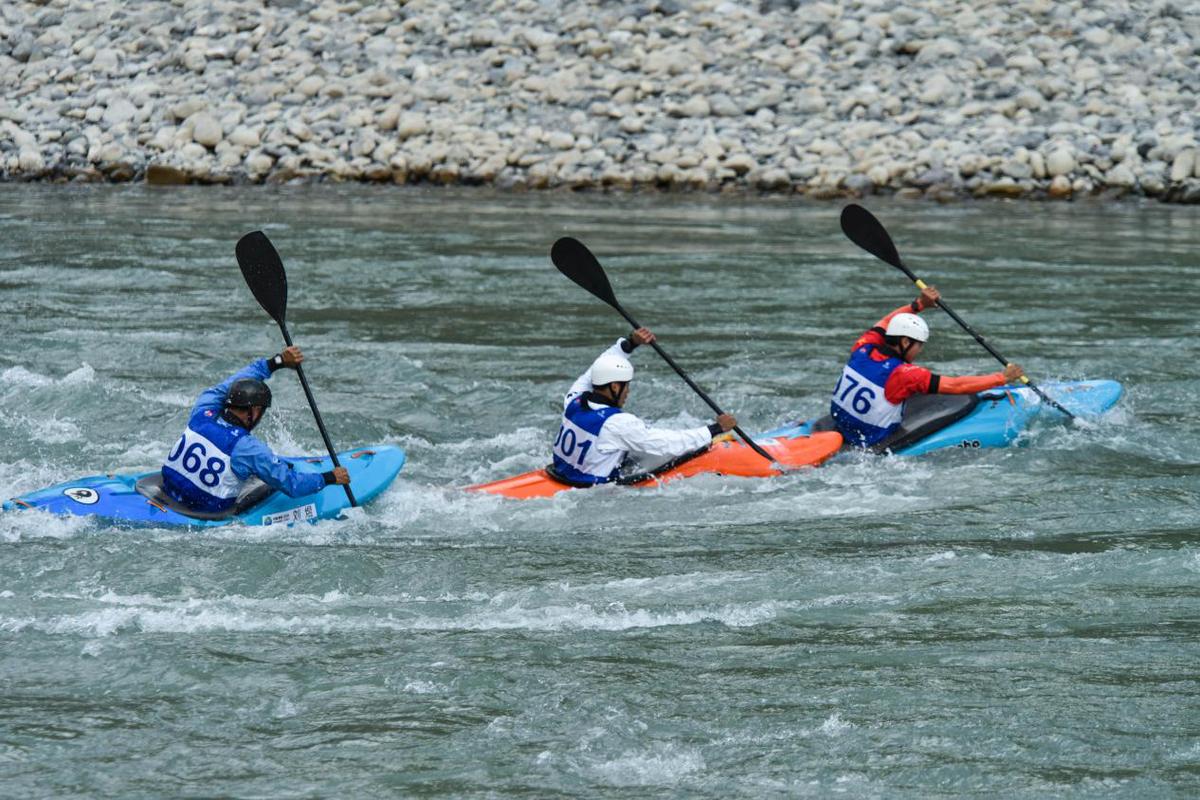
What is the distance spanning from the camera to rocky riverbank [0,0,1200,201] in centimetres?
2217

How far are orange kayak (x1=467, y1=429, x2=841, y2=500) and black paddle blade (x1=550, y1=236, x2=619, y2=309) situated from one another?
154cm

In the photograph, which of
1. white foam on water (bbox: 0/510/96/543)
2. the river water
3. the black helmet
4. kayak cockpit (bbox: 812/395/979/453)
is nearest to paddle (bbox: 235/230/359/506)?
the river water

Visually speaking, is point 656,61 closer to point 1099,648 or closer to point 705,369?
point 705,369

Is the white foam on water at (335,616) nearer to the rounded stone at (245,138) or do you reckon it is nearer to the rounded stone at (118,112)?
the rounded stone at (245,138)

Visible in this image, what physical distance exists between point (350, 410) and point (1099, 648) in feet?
21.1

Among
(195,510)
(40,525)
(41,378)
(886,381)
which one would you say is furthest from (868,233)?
(40,525)

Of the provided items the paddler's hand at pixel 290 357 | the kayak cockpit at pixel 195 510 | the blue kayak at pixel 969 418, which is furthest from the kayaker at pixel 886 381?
the kayak cockpit at pixel 195 510

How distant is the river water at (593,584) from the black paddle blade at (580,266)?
1.11m

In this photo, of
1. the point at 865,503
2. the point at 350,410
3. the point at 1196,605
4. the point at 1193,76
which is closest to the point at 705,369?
the point at 350,410

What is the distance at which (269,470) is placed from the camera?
8.68 meters

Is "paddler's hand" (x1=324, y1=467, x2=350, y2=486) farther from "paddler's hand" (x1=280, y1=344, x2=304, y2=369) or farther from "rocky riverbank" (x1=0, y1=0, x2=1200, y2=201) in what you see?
"rocky riverbank" (x1=0, y1=0, x2=1200, y2=201)

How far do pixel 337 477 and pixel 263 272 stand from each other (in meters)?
1.75

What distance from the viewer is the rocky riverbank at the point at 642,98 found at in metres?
22.2

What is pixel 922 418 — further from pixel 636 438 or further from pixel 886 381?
pixel 636 438
